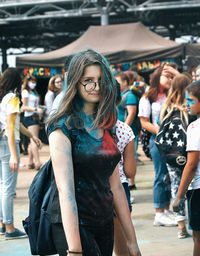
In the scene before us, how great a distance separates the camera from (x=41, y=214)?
262cm

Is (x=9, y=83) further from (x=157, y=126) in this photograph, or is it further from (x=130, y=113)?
(x=130, y=113)

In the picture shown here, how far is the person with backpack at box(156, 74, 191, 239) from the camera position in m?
4.76

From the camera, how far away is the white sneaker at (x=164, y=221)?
5680 millimetres

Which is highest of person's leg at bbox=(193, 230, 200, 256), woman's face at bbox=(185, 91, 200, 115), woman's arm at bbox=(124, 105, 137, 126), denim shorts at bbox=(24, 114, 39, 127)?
woman's face at bbox=(185, 91, 200, 115)

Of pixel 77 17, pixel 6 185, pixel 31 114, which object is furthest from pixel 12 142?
pixel 77 17

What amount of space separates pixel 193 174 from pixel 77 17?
2069 centimetres

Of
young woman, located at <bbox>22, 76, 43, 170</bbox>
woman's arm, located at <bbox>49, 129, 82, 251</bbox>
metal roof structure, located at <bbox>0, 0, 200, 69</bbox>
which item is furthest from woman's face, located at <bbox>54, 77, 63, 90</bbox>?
metal roof structure, located at <bbox>0, 0, 200, 69</bbox>

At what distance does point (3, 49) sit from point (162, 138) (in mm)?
27611

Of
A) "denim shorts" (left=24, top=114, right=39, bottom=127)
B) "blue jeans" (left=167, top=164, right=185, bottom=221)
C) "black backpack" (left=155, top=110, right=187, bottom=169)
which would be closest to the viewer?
"black backpack" (left=155, top=110, right=187, bottom=169)

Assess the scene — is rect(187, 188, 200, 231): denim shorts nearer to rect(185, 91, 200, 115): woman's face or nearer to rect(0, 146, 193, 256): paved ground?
rect(185, 91, 200, 115): woman's face

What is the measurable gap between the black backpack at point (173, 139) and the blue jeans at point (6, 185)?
155 centimetres

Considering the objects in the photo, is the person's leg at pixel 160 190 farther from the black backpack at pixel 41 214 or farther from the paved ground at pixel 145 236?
the black backpack at pixel 41 214

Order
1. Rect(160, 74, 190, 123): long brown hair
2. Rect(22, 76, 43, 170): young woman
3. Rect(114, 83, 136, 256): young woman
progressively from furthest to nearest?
1. Rect(22, 76, 43, 170): young woman
2. Rect(160, 74, 190, 123): long brown hair
3. Rect(114, 83, 136, 256): young woman

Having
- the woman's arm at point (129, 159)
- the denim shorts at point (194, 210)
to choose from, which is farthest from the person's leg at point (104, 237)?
the denim shorts at point (194, 210)
